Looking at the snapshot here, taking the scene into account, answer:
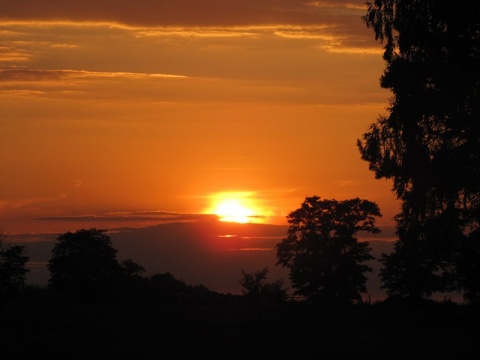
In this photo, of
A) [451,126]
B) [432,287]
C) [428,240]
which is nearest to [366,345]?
[428,240]

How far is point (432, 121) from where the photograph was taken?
31328mm

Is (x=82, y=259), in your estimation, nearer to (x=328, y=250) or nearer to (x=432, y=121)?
(x=328, y=250)

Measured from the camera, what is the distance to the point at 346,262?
255ft

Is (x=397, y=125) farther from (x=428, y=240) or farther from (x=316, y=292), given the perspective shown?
(x=316, y=292)

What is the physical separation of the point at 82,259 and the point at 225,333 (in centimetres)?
4578

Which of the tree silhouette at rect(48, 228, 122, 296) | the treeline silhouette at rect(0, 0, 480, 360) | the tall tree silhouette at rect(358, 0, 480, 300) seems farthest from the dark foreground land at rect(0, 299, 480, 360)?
the tree silhouette at rect(48, 228, 122, 296)

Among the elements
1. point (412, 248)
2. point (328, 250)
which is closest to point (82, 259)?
point (328, 250)

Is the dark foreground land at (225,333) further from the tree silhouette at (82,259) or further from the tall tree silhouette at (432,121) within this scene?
the tree silhouette at (82,259)

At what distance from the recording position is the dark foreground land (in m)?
26.0

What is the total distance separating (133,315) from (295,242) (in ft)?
153

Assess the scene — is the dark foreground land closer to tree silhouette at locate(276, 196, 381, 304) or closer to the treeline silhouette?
the treeline silhouette

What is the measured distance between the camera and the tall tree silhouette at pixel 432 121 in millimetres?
29062

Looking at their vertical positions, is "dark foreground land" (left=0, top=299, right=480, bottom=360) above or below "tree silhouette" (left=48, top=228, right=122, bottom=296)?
below

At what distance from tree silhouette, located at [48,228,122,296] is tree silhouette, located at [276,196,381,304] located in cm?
1514
